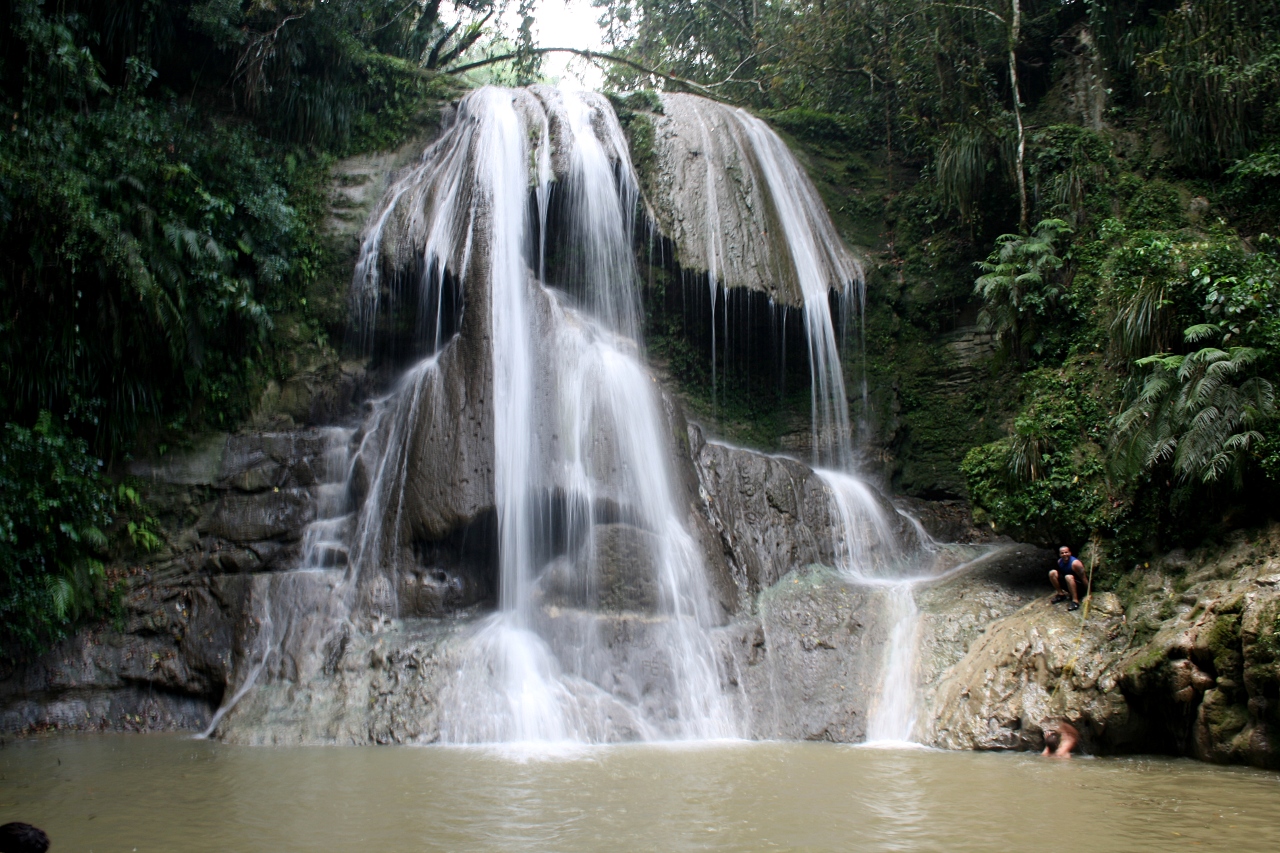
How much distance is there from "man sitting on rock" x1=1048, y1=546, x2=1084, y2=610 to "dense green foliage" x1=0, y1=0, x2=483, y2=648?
418 inches

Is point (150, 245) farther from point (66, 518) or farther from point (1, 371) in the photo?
point (66, 518)

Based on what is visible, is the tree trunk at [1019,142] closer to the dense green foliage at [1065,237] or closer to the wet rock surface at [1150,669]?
the dense green foliage at [1065,237]

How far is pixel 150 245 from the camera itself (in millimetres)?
11047

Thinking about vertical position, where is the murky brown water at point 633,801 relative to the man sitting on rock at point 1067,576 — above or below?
Result: below

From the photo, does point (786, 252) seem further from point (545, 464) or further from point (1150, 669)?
point (1150, 669)

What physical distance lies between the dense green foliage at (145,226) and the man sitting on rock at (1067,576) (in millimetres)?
10623

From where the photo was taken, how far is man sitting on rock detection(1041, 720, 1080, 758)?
24.0 feet

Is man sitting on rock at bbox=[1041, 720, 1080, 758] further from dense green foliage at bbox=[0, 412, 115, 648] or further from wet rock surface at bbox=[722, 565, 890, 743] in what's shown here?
dense green foliage at bbox=[0, 412, 115, 648]

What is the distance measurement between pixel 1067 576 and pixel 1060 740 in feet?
6.76

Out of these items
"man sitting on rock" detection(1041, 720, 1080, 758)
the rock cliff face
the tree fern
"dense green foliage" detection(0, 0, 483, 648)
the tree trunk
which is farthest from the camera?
the tree trunk

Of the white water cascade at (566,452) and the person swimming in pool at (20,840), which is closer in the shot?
the person swimming in pool at (20,840)

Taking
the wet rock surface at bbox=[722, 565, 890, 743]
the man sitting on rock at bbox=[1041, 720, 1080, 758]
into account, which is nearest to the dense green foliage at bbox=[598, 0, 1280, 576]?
the wet rock surface at bbox=[722, 565, 890, 743]

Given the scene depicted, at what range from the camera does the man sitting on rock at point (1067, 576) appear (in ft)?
28.9

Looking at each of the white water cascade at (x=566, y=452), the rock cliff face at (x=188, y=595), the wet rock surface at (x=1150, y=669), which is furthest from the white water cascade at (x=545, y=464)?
the wet rock surface at (x=1150, y=669)
